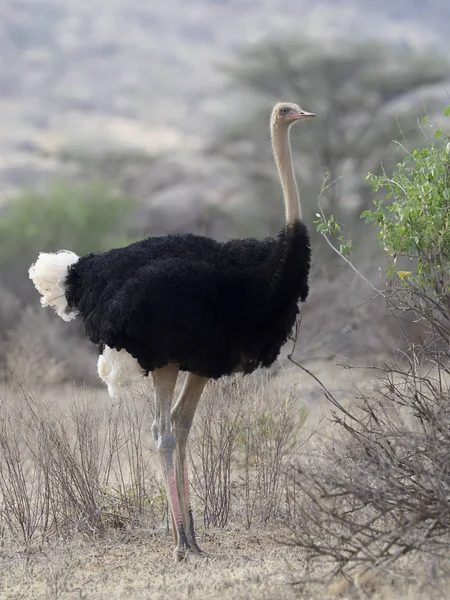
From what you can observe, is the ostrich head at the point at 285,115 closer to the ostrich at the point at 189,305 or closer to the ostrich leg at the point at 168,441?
the ostrich at the point at 189,305

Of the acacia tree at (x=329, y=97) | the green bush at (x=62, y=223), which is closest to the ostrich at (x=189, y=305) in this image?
the green bush at (x=62, y=223)

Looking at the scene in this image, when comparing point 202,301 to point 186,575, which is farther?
point 202,301

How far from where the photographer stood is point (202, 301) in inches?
231

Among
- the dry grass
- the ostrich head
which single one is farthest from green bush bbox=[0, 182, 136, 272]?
the ostrich head

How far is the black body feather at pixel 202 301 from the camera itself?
5840 millimetres

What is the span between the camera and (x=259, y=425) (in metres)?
7.38

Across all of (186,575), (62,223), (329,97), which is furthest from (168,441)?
(329,97)

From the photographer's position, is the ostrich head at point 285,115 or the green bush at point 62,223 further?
the green bush at point 62,223

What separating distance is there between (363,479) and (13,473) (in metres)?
3.04

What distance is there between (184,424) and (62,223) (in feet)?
44.0

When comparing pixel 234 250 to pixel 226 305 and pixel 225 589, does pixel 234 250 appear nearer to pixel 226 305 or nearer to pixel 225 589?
pixel 226 305

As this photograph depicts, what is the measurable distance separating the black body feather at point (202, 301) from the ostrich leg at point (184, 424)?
427 millimetres

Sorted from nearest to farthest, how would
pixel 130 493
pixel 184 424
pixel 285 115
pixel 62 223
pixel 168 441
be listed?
pixel 168 441 → pixel 285 115 → pixel 184 424 → pixel 130 493 → pixel 62 223

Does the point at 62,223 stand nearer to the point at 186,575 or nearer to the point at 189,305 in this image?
the point at 189,305
